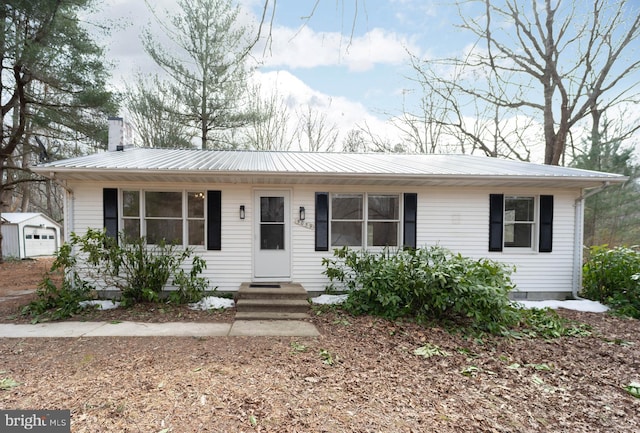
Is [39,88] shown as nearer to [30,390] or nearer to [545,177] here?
[30,390]

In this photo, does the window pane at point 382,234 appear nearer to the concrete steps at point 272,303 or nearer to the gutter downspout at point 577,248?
the concrete steps at point 272,303

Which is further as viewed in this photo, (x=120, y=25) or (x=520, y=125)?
(x=520, y=125)

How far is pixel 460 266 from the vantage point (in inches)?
193

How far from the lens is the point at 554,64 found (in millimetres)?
11359

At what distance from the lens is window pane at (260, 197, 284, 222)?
6.32 meters

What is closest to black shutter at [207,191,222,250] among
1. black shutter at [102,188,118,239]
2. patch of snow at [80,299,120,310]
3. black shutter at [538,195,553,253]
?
black shutter at [102,188,118,239]

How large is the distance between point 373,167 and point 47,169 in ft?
19.2

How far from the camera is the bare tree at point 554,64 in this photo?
422 inches

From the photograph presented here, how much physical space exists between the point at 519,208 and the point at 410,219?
245cm

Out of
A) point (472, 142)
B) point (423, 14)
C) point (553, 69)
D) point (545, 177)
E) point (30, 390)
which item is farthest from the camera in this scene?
point (472, 142)

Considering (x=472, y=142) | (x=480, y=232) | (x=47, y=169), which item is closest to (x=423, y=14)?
(x=480, y=232)

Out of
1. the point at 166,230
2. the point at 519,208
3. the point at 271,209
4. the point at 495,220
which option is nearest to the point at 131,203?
the point at 166,230

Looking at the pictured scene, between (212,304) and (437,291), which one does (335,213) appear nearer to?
(437,291)

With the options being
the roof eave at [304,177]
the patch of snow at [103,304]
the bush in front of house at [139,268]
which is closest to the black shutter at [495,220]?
the roof eave at [304,177]
